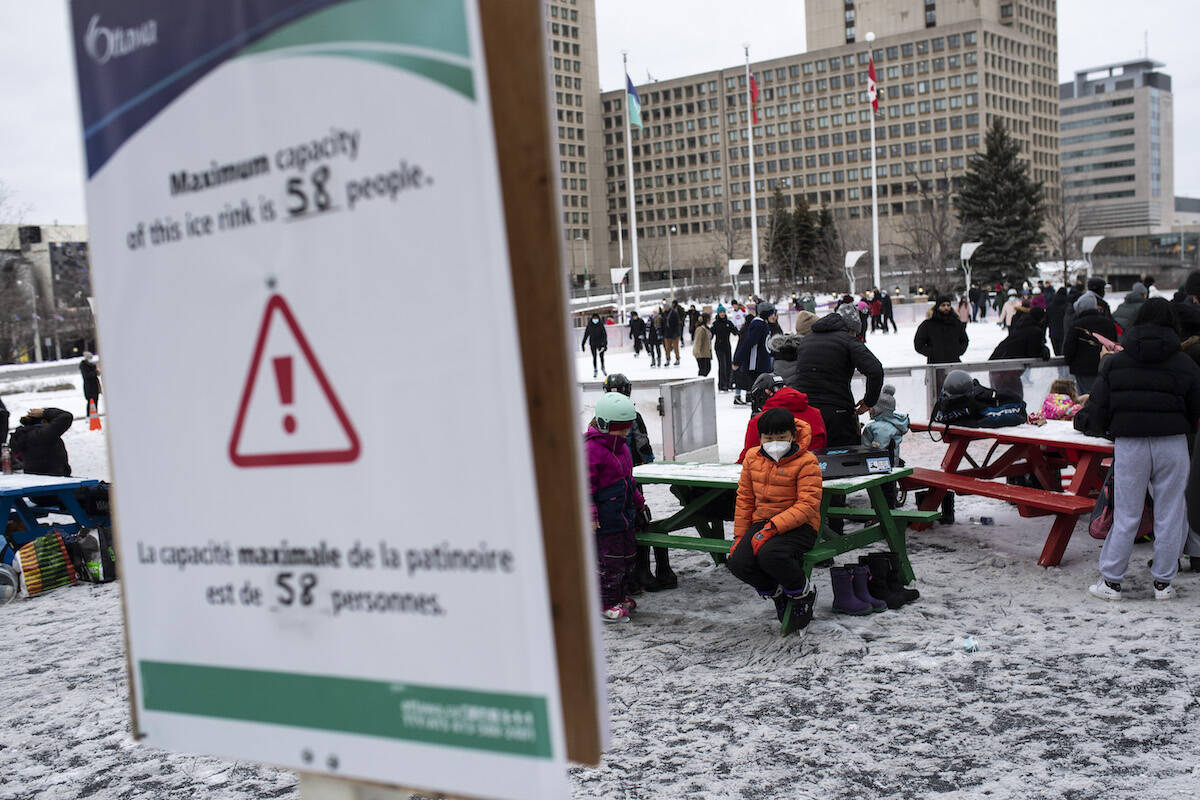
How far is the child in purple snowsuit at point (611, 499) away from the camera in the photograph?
6.59 m

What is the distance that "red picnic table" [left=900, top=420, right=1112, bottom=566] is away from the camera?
280 inches

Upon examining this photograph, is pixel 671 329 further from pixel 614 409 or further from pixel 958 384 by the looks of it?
pixel 614 409

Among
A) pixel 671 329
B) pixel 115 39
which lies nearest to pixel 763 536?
pixel 115 39

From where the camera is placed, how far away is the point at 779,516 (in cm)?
594

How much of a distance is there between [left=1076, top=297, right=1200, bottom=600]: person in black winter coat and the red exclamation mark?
5.74 metres

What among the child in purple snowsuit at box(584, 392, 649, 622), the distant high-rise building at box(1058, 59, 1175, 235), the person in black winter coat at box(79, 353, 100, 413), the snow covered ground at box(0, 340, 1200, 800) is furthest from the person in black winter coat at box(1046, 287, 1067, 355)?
the distant high-rise building at box(1058, 59, 1175, 235)

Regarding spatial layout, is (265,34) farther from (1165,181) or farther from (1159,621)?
(1165,181)

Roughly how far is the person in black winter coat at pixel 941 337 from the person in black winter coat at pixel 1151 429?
→ 21.6ft

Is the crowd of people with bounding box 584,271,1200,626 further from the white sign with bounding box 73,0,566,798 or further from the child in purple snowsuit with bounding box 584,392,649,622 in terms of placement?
the white sign with bounding box 73,0,566,798

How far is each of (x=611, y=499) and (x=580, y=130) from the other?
131 metres

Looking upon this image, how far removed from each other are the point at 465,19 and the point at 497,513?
602mm

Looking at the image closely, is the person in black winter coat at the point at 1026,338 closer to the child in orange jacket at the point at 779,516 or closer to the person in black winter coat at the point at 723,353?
the child in orange jacket at the point at 779,516

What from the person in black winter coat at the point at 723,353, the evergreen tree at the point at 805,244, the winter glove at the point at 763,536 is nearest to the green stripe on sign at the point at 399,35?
the winter glove at the point at 763,536

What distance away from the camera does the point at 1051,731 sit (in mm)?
4523
